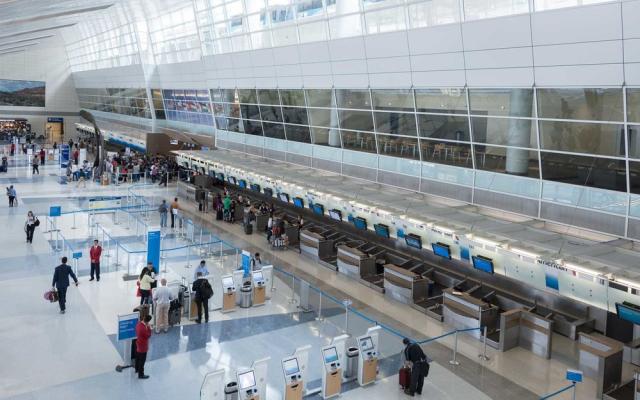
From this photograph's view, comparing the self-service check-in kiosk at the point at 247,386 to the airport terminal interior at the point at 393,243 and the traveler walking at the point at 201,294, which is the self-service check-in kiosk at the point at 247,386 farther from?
the traveler walking at the point at 201,294

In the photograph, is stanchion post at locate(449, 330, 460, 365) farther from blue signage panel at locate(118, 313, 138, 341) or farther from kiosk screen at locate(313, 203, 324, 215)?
kiosk screen at locate(313, 203, 324, 215)

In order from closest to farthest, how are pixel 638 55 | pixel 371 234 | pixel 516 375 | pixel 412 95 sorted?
pixel 638 55 → pixel 516 375 → pixel 412 95 → pixel 371 234

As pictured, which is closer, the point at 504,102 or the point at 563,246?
the point at 563,246

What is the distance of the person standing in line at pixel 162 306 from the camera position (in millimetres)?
11930

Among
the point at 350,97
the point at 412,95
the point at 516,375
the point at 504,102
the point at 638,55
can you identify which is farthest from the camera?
the point at 350,97

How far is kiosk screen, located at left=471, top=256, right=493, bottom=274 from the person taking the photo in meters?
13.3

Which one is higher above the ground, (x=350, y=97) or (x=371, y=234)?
(x=350, y=97)

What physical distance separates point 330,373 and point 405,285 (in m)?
6.53

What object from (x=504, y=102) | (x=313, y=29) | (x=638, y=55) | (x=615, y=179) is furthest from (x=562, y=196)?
(x=313, y=29)

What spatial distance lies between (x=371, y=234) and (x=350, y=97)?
5333 mm

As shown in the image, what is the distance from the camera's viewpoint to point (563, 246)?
1195 centimetres

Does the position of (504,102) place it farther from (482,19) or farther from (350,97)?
(350,97)

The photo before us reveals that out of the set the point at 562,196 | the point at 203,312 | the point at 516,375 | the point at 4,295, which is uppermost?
the point at 562,196

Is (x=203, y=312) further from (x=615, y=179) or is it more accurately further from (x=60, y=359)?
(x=615, y=179)
